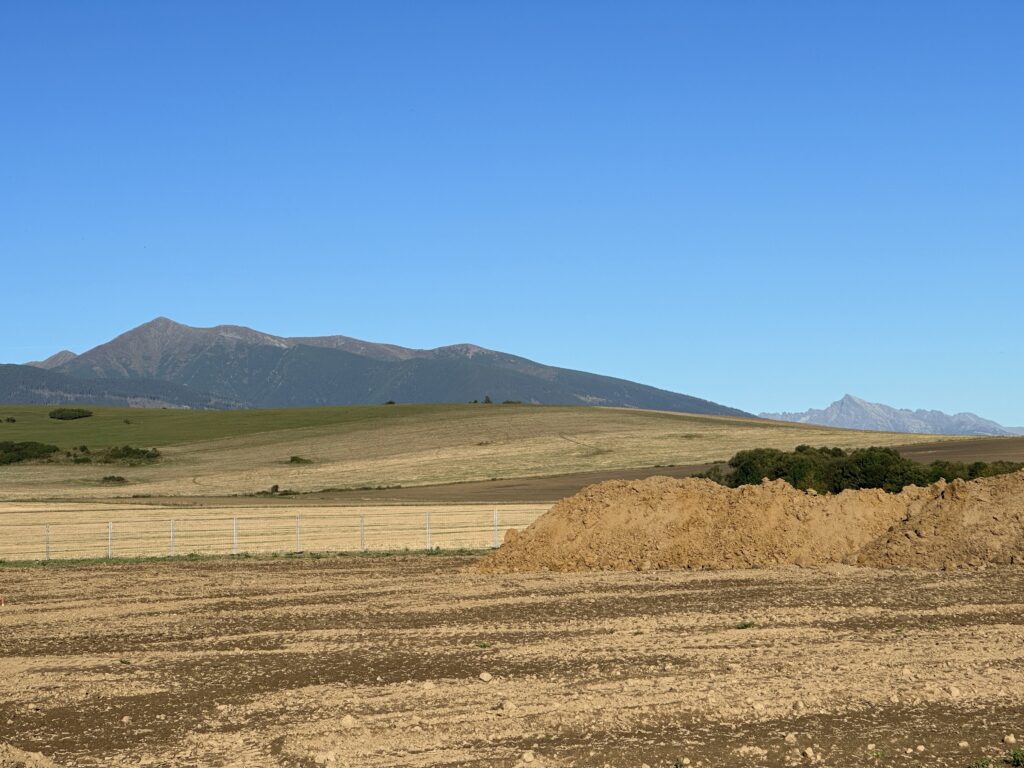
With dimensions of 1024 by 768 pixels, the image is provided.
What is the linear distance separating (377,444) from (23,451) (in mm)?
30176

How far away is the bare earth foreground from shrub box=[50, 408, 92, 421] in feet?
409

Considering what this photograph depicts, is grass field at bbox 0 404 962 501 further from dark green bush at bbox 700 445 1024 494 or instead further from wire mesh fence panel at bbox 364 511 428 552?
wire mesh fence panel at bbox 364 511 428 552

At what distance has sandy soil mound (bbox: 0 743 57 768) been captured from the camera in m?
12.8

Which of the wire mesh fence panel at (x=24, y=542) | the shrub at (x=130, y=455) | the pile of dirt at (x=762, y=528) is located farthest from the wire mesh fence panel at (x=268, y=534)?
the shrub at (x=130, y=455)

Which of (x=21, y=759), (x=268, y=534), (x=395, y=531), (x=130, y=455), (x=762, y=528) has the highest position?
(x=130, y=455)

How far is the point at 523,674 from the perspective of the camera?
712 inches

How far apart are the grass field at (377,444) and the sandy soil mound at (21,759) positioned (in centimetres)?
6464

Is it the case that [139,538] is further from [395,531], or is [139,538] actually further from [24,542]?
[395,531]

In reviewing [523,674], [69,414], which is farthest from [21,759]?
[69,414]

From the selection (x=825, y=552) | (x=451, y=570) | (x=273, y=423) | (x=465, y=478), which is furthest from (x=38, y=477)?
(x=825, y=552)

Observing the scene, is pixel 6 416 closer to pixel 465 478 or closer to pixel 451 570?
pixel 465 478

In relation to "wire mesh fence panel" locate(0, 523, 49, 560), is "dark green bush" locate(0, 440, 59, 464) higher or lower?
higher

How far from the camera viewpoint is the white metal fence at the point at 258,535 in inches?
1823

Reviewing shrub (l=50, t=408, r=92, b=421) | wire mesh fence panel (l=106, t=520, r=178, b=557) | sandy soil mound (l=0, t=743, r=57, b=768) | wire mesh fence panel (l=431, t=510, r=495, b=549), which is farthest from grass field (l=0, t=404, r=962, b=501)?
sandy soil mound (l=0, t=743, r=57, b=768)
